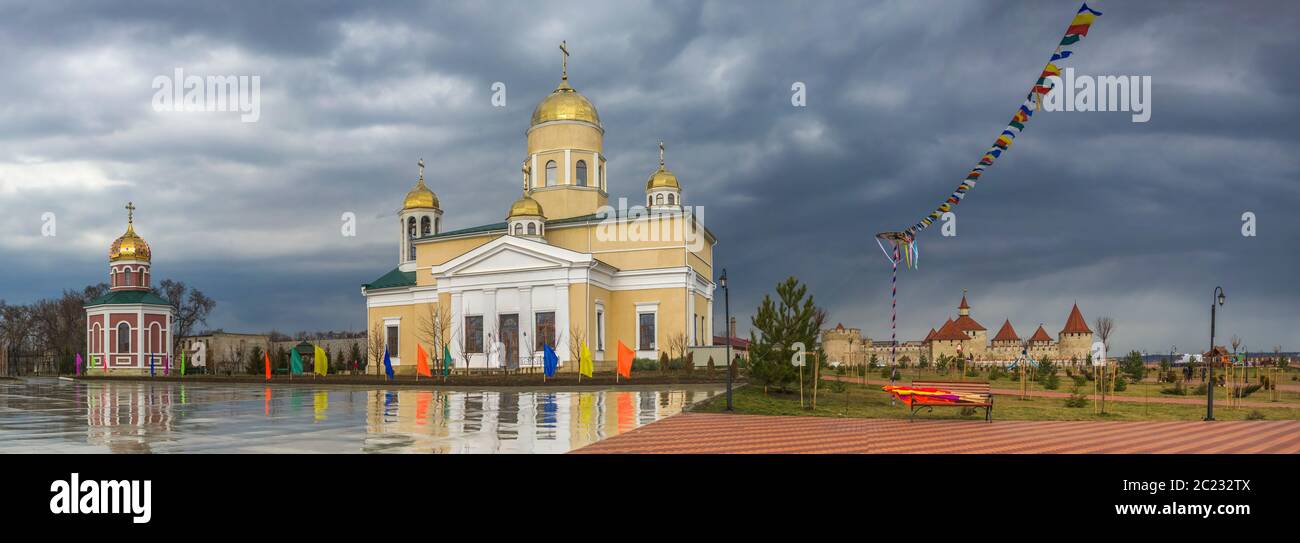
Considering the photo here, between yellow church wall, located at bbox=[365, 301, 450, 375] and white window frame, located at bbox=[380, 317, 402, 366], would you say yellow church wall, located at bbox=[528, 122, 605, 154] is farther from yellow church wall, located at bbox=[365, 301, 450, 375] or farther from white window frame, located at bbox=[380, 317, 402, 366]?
white window frame, located at bbox=[380, 317, 402, 366]

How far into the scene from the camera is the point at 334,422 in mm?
15188

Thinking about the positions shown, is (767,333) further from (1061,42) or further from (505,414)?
(1061,42)

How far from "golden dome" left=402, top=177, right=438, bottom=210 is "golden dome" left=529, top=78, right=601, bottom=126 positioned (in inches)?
351

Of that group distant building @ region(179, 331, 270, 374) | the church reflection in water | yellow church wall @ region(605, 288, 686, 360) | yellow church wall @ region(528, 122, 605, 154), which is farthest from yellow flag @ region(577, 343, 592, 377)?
distant building @ region(179, 331, 270, 374)

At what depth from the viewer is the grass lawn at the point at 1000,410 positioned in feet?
58.5

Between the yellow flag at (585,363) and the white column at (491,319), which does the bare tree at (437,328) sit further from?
the yellow flag at (585,363)

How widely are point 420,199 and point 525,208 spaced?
11.5 m

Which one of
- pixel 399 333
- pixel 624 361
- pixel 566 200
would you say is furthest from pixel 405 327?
pixel 624 361

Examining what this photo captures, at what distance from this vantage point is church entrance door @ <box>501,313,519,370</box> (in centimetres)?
4088

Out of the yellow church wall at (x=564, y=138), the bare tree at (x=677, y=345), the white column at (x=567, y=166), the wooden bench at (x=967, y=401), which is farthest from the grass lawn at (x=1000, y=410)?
the yellow church wall at (x=564, y=138)

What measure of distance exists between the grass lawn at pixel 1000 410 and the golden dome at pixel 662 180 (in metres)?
25.2

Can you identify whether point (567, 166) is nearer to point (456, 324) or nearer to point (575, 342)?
point (456, 324)
